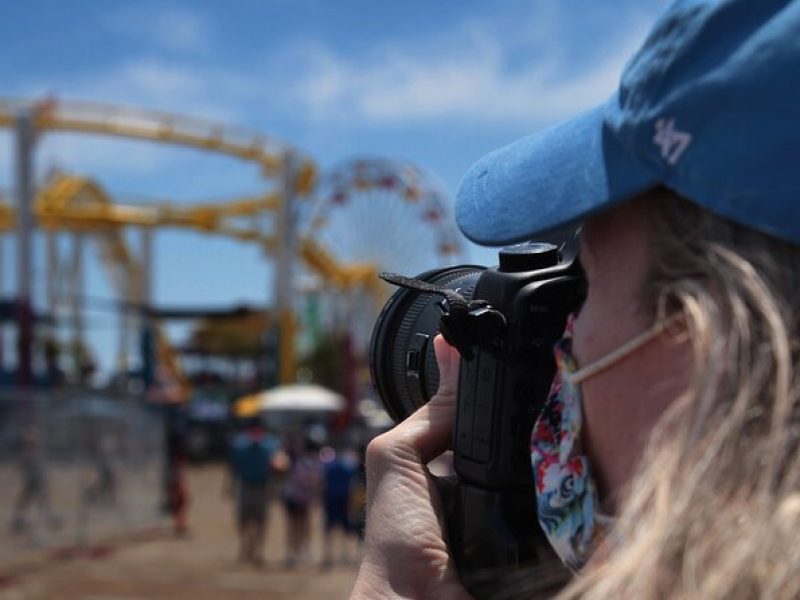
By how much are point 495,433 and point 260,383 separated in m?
24.8

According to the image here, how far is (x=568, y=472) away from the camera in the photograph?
77 cm

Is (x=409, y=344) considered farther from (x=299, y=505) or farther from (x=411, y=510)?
(x=299, y=505)

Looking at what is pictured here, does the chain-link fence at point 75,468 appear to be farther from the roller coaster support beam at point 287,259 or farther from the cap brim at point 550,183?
the roller coaster support beam at point 287,259

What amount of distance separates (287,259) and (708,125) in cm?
2445

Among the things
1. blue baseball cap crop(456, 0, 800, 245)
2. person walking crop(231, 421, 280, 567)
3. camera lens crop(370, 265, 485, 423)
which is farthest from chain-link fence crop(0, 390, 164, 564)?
blue baseball cap crop(456, 0, 800, 245)

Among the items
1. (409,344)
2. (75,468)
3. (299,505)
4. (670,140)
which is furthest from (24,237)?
(670,140)

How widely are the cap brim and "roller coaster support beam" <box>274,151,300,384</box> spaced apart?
2393 centimetres

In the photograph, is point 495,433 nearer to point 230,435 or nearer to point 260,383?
point 230,435

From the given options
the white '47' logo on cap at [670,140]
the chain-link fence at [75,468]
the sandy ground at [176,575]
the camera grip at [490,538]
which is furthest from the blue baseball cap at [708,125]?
the chain-link fence at [75,468]

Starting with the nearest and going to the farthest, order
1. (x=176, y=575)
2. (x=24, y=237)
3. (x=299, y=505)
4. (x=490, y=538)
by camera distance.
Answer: (x=490, y=538) < (x=176, y=575) < (x=299, y=505) < (x=24, y=237)

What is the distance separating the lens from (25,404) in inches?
375

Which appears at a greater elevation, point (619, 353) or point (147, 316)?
point (147, 316)

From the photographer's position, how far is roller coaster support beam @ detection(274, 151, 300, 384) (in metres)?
24.7

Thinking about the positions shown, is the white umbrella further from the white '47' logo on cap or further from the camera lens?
the white '47' logo on cap
